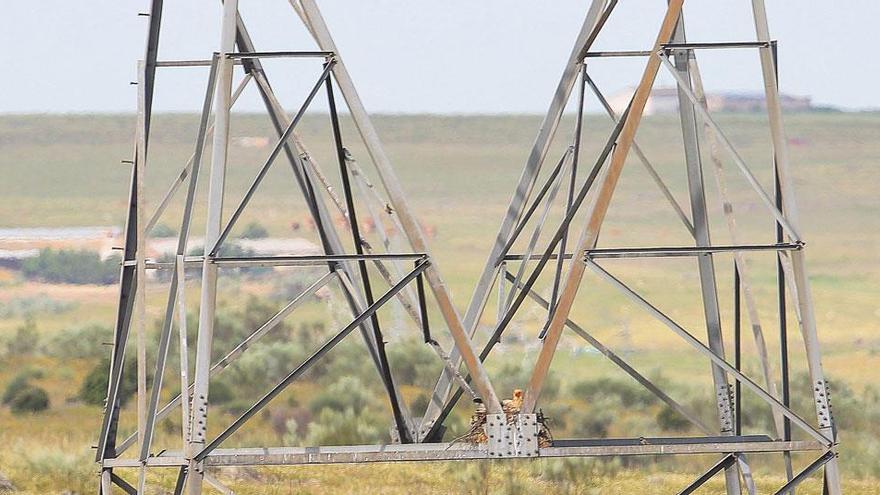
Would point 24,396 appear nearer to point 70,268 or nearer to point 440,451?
point 70,268

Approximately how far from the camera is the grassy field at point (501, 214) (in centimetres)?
5743

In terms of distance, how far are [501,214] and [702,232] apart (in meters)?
58.4

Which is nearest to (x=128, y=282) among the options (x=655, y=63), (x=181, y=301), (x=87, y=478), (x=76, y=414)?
(x=181, y=301)

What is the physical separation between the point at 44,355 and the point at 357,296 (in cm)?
3719

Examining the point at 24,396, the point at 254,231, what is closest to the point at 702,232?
the point at 24,396

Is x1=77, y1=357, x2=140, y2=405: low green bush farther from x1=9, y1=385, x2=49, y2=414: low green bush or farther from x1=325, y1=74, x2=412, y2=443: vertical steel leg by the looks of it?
x1=325, y1=74, x2=412, y2=443: vertical steel leg

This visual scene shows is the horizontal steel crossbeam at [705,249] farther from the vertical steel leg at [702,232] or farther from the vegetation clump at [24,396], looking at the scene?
the vegetation clump at [24,396]

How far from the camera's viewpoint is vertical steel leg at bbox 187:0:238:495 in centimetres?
1387

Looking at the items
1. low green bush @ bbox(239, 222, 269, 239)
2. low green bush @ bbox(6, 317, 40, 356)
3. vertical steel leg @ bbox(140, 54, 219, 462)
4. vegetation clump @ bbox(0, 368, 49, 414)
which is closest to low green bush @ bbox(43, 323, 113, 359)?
low green bush @ bbox(6, 317, 40, 356)

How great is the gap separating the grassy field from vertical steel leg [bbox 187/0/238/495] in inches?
995

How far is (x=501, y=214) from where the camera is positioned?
75188 mm

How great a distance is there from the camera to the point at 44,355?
5247 centimetres

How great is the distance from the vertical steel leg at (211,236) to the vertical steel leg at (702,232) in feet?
14.2

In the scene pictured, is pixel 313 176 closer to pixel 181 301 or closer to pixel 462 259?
pixel 181 301
